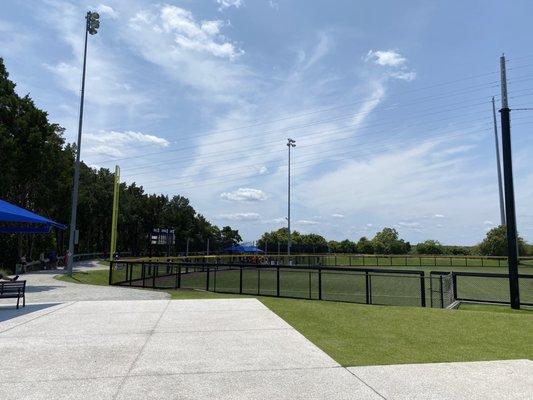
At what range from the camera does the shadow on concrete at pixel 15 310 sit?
10180 mm

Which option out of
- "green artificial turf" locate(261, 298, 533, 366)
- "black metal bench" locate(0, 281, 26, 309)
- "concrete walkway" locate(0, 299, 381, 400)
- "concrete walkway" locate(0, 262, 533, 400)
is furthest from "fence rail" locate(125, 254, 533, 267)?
"concrete walkway" locate(0, 262, 533, 400)

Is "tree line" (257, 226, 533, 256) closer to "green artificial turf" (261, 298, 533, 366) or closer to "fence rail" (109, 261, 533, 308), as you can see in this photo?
"fence rail" (109, 261, 533, 308)

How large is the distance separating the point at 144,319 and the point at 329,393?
591cm

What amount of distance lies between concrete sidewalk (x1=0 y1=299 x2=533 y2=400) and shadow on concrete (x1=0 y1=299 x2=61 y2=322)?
1.23 m

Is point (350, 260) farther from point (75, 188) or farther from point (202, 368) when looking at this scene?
point (202, 368)

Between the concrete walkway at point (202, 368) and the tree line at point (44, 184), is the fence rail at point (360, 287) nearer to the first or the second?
the concrete walkway at point (202, 368)

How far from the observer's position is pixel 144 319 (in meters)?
9.74

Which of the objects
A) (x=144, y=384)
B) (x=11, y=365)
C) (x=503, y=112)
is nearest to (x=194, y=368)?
(x=144, y=384)

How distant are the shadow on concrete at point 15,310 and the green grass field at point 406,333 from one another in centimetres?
594

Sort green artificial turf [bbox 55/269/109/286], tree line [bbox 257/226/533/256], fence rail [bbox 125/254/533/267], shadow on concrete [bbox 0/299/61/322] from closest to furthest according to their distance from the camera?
shadow on concrete [bbox 0/299/61/322], green artificial turf [bbox 55/269/109/286], fence rail [bbox 125/254/533/267], tree line [bbox 257/226/533/256]

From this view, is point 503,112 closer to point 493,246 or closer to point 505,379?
point 505,379

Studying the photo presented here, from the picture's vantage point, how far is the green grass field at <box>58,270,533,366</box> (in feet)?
21.9

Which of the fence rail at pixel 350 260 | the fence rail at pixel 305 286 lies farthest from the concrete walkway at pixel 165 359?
the fence rail at pixel 350 260

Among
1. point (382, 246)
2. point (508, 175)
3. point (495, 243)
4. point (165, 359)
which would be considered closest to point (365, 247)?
point (382, 246)
